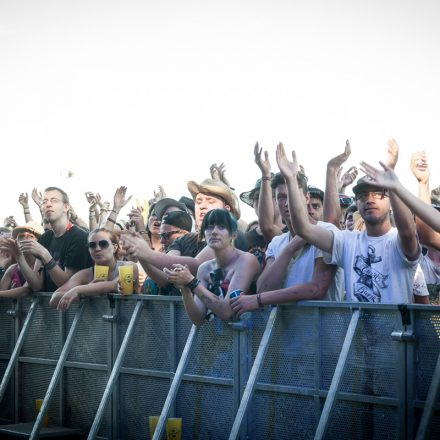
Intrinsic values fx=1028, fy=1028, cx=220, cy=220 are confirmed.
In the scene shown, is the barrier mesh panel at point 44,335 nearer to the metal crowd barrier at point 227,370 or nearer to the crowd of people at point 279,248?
the metal crowd barrier at point 227,370

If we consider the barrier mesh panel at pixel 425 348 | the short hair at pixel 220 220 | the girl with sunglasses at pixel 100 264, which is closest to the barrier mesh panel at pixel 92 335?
the girl with sunglasses at pixel 100 264

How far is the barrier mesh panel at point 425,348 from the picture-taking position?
6.93 metres

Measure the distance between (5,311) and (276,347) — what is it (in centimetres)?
479

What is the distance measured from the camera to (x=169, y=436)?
872cm

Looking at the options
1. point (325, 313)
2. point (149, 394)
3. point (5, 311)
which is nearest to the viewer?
point (325, 313)

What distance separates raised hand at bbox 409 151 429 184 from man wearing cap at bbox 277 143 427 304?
0.70 meters

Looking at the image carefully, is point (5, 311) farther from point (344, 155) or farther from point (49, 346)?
point (344, 155)

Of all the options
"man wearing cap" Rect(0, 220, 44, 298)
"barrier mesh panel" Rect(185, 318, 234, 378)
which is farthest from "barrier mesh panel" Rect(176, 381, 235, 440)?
"man wearing cap" Rect(0, 220, 44, 298)

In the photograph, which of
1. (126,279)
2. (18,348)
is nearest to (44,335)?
(18,348)

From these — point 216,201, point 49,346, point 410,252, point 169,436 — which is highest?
point 216,201

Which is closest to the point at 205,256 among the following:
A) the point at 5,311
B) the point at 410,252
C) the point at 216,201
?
the point at 216,201

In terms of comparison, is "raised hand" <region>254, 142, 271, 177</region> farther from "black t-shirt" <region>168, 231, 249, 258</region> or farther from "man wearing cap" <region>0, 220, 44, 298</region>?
"man wearing cap" <region>0, 220, 44, 298</region>

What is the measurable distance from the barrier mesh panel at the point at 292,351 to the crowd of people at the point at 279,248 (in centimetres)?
17

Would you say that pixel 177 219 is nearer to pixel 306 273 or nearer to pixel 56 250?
pixel 56 250
